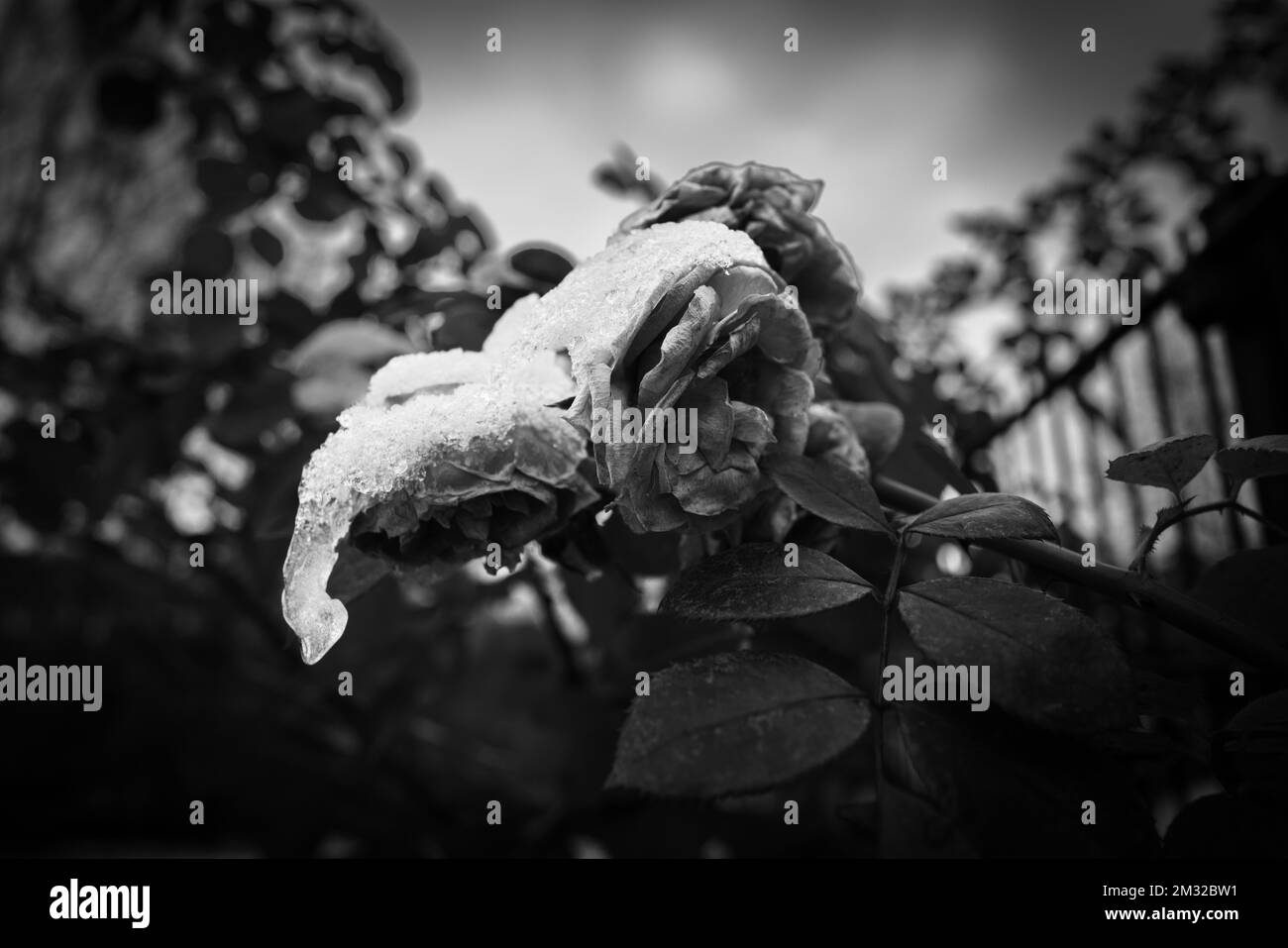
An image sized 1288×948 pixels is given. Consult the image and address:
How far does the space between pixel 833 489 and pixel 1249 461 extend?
21 centimetres

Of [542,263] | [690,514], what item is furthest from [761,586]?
[542,263]

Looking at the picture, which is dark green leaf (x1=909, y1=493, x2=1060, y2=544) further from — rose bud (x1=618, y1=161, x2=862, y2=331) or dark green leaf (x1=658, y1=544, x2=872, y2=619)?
rose bud (x1=618, y1=161, x2=862, y2=331)

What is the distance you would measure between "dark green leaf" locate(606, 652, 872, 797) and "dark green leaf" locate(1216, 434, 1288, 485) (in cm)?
23

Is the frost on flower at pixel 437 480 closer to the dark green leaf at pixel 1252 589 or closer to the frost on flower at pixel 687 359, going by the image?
the frost on flower at pixel 687 359

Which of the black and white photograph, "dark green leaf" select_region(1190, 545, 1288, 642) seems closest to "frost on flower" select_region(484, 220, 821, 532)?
the black and white photograph

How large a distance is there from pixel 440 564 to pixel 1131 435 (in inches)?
69.3

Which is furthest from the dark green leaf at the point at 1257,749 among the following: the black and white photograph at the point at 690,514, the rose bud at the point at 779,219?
the rose bud at the point at 779,219

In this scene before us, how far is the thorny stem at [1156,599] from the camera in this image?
0.36 meters

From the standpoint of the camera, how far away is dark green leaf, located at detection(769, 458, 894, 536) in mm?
400

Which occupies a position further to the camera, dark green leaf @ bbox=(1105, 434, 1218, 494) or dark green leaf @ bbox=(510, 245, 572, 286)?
dark green leaf @ bbox=(510, 245, 572, 286)

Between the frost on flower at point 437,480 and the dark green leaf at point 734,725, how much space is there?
12 cm

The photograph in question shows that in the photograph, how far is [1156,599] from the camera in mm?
372

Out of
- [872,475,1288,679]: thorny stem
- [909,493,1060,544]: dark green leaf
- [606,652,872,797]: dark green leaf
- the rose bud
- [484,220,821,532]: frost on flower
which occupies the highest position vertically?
the rose bud
